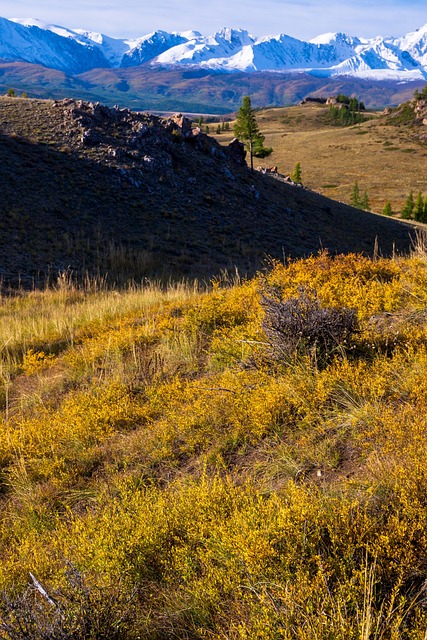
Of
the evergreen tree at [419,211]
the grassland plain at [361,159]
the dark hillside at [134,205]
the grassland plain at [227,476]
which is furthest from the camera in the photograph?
the grassland plain at [361,159]

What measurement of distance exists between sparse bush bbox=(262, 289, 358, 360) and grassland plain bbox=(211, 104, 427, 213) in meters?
68.7

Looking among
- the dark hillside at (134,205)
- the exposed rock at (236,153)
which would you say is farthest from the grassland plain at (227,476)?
the exposed rock at (236,153)

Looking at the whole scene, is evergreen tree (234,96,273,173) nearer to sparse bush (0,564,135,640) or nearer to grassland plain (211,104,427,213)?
grassland plain (211,104,427,213)

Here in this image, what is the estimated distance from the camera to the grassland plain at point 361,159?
265ft

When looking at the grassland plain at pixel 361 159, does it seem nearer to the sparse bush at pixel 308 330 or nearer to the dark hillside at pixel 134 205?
the dark hillside at pixel 134 205

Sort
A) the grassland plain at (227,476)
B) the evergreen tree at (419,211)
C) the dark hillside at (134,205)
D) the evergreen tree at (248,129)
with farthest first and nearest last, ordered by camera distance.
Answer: the evergreen tree at (419,211) → the evergreen tree at (248,129) → the dark hillside at (134,205) → the grassland plain at (227,476)

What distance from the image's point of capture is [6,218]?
18.9m

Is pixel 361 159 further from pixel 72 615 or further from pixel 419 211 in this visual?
pixel 72 615

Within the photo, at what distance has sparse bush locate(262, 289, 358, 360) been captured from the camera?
462 centimetres

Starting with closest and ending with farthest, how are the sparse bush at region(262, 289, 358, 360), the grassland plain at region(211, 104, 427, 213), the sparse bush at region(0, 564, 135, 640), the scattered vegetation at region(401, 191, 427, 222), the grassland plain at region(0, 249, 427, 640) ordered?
the sparse bush at region(0, 564, 135, 640)
the grassland plain at region(0, 249, 427, 640)
the sparse bush at region(262, 289, 358, 360)
the scattered vegetation at region(401, 191, 427, 222)
the grassland plain at region(211, 104, 427, 213)

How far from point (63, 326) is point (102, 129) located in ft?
80.8

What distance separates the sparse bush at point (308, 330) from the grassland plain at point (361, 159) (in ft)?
225

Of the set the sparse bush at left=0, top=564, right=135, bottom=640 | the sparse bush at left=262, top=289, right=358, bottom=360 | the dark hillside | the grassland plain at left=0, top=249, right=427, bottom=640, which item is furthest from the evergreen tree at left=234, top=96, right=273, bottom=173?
the sparse bush at left=0, top=564, right=135, bottom=640

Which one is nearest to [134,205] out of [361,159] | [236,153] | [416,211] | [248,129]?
[236,153]
